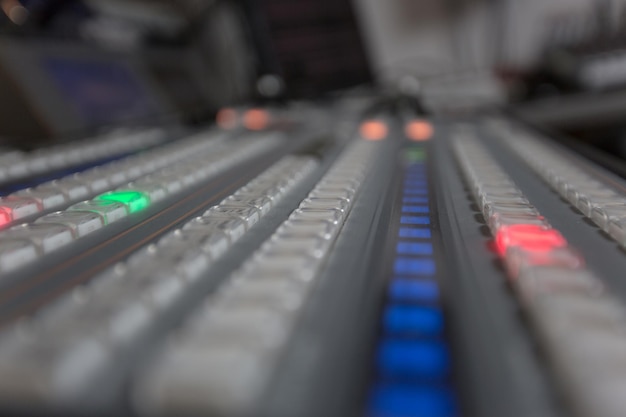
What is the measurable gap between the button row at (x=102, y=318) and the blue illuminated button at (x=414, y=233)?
0.12 m

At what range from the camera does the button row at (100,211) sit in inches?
12.2

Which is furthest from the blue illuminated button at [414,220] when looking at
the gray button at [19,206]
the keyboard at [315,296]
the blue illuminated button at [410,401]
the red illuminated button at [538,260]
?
the gray button at [19,206]

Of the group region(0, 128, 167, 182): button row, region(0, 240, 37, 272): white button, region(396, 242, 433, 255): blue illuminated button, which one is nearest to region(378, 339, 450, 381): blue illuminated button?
region(396, 242, 433, 255): blue illuminated button

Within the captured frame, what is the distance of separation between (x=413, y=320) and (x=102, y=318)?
0.15 metres

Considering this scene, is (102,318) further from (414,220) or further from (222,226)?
(414,220)

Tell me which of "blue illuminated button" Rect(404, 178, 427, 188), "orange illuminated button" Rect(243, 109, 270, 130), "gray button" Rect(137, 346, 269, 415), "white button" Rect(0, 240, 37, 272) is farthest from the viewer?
"orange illuminated button" Rect(243, 109, 270, 130)

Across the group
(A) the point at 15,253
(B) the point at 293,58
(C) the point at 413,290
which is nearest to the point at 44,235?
(A) the point at 15,253

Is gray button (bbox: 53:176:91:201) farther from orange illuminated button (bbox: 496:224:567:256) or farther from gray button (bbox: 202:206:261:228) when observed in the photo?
orange illuminated button (bbox: 496:224:567:256)

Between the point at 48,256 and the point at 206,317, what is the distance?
0.17 meters

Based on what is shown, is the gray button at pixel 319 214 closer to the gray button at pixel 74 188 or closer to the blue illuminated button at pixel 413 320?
the blue illuminated button at pixel 413 320

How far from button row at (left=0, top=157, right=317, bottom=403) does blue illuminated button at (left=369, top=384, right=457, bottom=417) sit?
0.11 meters

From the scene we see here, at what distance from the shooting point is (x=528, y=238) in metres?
0.31

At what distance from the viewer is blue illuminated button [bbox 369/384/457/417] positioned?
0.18 metres

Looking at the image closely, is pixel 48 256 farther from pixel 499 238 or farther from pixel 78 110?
pixel 78 110
